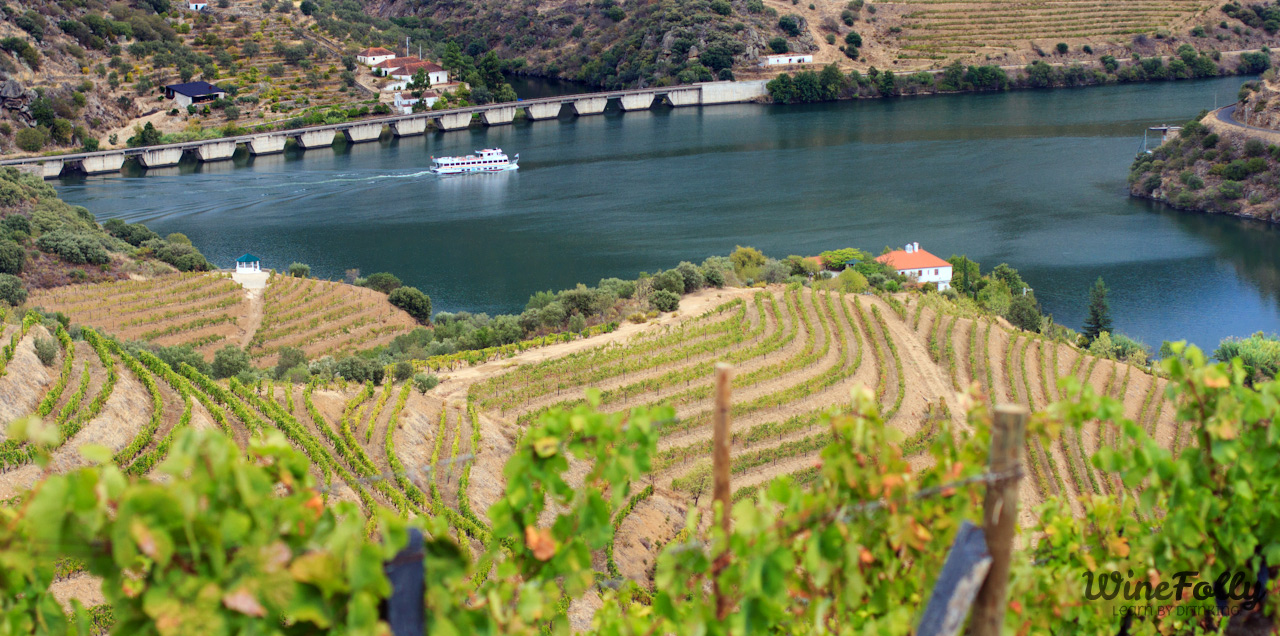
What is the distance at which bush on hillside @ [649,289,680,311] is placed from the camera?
29844 mm

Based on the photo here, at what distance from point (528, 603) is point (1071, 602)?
108 inches

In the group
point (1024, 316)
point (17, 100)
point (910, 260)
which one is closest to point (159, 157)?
point (17, 100)

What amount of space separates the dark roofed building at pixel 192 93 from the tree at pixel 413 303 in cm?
4850

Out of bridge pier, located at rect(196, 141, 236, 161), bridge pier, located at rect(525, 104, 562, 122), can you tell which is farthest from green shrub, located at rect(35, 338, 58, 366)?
bridge pier, located at rect(525, 104, 562, 122)

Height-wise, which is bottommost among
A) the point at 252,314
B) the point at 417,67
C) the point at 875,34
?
the point at 252,314

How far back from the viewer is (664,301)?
29.9 meters

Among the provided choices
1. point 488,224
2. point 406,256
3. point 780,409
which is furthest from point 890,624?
point 488,224

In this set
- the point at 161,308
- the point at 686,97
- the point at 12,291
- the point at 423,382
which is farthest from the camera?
the point at 686,97

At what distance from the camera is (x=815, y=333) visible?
2758cm

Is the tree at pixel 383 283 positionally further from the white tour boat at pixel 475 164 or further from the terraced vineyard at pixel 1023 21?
the terraced vineyard at pixel 1023 21

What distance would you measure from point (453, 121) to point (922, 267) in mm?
52460

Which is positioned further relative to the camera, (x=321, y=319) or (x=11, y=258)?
(x=321, y=319)

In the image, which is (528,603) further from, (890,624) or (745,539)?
(890,624)

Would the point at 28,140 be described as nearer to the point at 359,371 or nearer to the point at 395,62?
the point at 395,62
